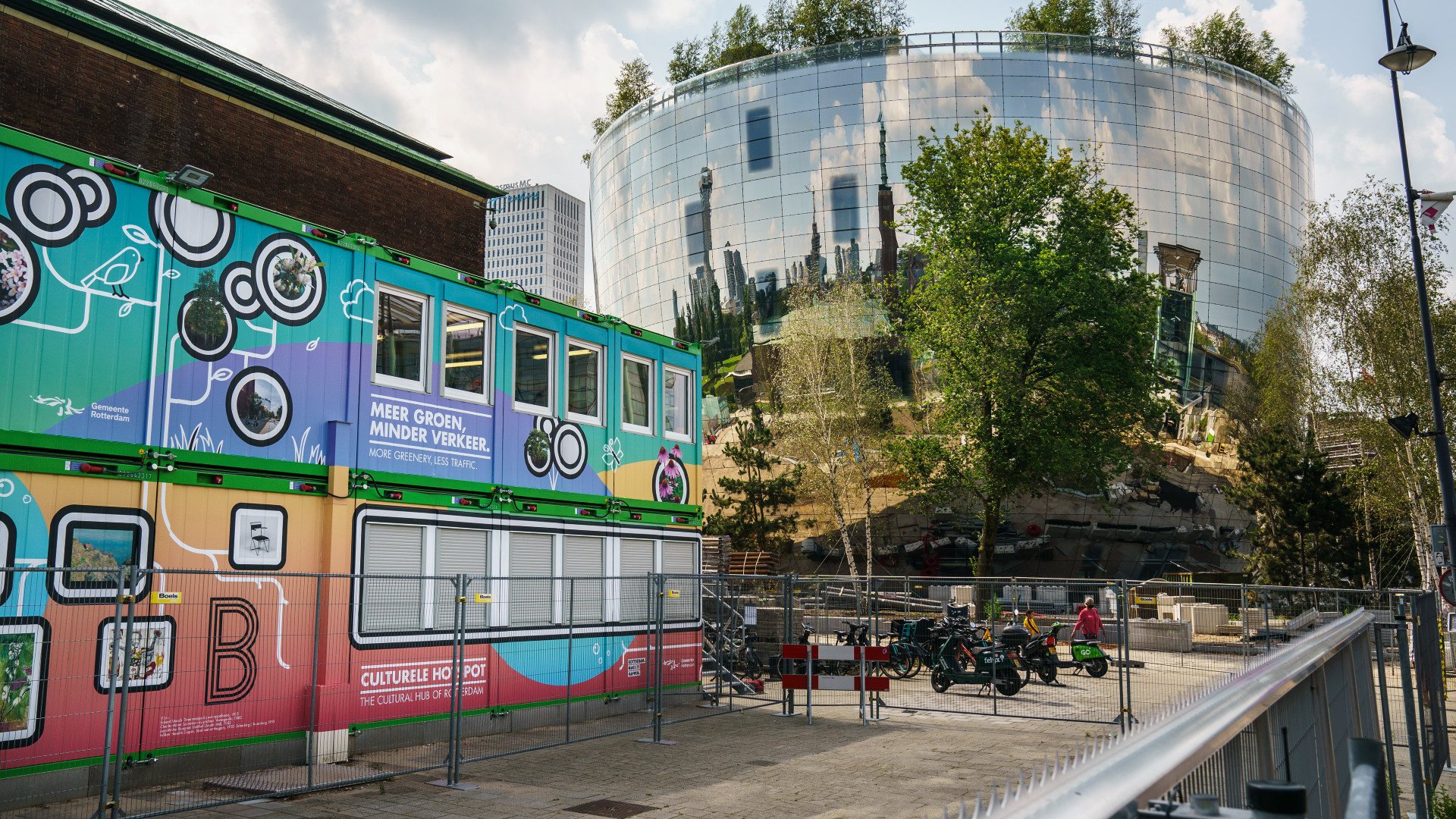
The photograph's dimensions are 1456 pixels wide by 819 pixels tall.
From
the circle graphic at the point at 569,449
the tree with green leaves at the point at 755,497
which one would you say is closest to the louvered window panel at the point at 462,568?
the circle graphic at the point at 569,449

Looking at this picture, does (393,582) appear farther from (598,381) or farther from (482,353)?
(598,381)

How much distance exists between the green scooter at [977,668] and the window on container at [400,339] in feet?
35.1

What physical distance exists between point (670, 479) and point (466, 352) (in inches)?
211

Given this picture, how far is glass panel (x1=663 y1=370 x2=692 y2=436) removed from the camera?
1991 cm

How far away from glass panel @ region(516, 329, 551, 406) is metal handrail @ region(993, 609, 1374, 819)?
1454cm

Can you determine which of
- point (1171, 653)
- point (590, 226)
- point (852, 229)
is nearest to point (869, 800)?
point (1171, 653)

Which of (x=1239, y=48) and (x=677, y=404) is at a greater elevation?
(x=1239, y=48)

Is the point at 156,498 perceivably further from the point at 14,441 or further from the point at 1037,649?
the point at 1037,649

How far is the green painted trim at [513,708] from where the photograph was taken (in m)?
13.2

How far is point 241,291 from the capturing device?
40.7 ft

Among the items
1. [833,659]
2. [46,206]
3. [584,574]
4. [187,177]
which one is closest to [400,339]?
[187,177]

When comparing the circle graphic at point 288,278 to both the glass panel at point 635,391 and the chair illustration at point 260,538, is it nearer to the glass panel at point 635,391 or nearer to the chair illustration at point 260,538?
the chair illustration at point 260,538

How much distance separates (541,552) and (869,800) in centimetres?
732

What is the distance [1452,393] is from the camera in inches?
1292
